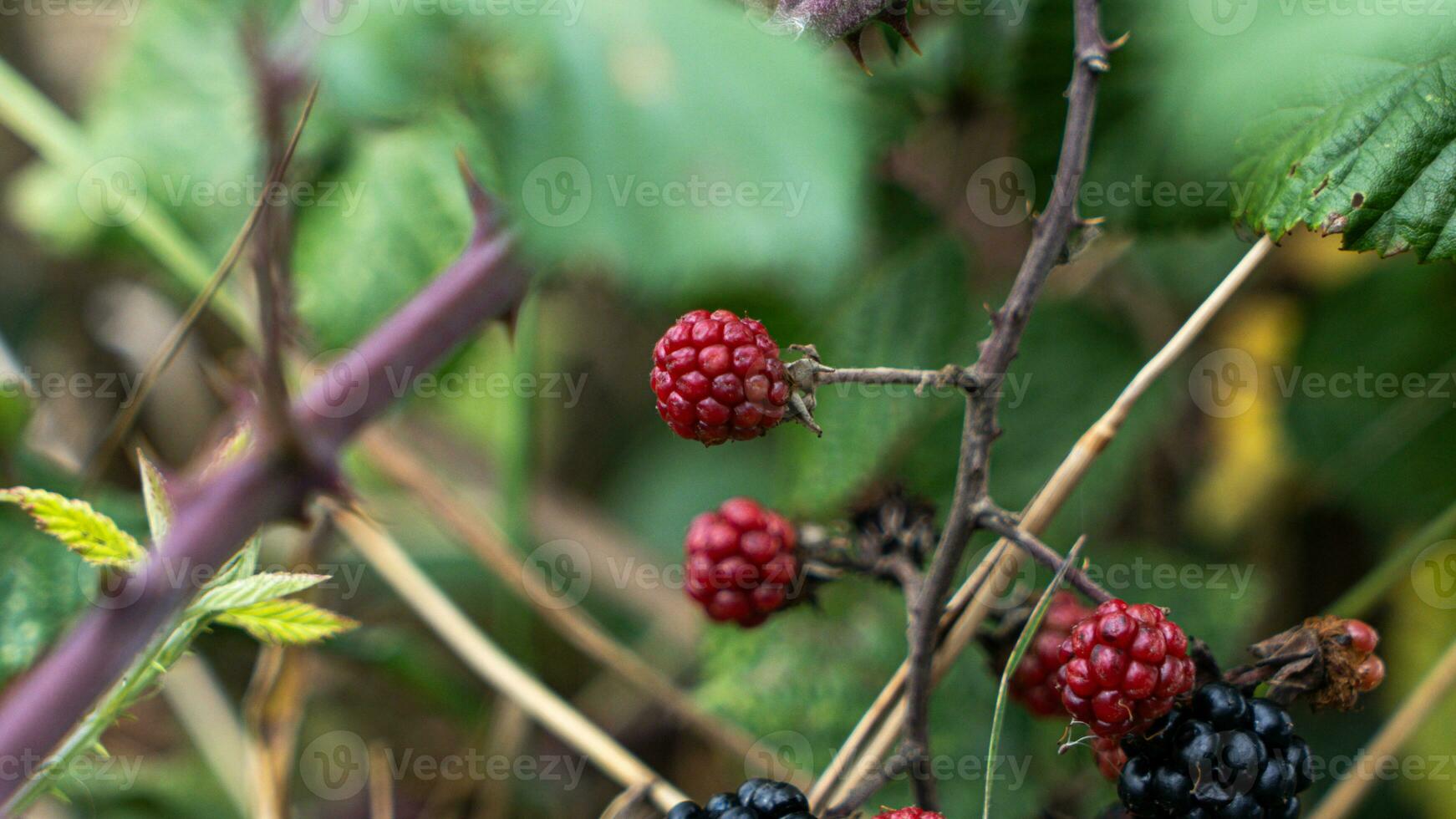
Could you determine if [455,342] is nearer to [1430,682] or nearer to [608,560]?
[608,560]

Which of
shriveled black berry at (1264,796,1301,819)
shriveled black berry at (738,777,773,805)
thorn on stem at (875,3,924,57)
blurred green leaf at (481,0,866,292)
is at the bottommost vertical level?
shriveled black berry at (738,777,773,805)

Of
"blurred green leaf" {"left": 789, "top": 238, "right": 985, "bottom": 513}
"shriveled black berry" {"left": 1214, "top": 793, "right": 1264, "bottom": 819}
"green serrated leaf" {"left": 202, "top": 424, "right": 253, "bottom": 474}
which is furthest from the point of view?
"blurred green leaf" {"left": 789, "top": 238, "right": 985, "bottom": 513}

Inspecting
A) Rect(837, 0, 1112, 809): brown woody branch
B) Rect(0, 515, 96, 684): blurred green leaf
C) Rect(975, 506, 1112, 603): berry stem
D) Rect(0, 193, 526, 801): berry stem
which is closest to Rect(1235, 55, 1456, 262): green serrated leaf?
Rect(837, 0, 1112, 809): brown woody branch

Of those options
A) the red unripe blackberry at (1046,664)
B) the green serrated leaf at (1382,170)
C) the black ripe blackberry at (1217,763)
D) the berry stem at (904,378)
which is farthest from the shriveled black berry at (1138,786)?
the green serrated leaf at (1382,170)

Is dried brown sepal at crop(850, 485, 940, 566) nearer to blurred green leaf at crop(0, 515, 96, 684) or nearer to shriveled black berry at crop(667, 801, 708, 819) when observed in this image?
shriveled black berry at crop(667, 801, 708, 819)

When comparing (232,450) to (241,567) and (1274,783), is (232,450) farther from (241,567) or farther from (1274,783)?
(1274,783)

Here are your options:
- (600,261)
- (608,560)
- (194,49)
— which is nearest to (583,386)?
(608,560)

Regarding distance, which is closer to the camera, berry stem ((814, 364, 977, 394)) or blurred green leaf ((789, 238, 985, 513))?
berry stem ((814, 364, 977, 394))
